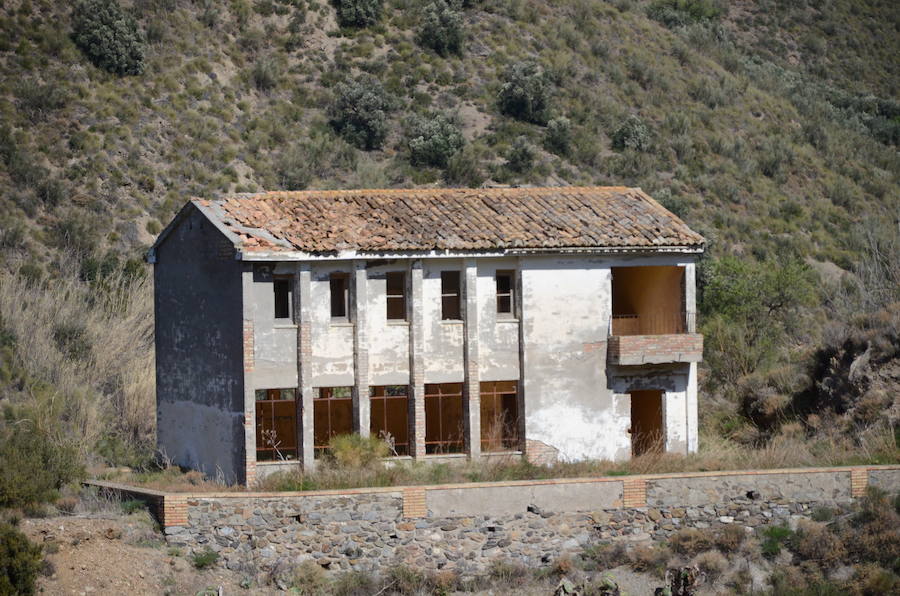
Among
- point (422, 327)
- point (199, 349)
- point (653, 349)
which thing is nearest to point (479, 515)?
point (422, 327)

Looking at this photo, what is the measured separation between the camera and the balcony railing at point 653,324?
114 ft

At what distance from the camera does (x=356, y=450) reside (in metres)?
31.2

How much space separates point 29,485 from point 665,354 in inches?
615

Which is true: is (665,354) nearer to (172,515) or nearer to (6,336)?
(172,515)

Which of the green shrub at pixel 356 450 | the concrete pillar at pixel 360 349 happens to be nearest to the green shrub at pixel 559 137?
the concrete pillar at pixel 360 349

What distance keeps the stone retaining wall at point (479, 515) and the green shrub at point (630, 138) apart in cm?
3477

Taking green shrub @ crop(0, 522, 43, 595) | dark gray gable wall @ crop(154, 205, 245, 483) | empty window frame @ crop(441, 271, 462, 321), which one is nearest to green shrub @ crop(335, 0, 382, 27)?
dark gray gable wall @ crop(154, 205, 245, 483)

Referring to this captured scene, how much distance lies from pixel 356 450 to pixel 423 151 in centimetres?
2958

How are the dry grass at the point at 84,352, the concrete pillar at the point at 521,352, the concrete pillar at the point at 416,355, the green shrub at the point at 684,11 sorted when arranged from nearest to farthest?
the concrete pillar at the point at 416,355 < the concrete pillar at the point at 521,352 < the dry grass at the point at 84,352 < the green shrub at the point at 684,11

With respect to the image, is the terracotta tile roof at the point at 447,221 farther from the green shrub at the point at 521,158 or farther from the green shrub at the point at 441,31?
the green shrub at the point at 441,31

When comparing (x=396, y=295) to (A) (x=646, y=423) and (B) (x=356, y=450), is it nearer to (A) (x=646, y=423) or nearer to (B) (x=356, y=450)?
(B) (x=356, y=450)

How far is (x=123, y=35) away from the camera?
2240 inches

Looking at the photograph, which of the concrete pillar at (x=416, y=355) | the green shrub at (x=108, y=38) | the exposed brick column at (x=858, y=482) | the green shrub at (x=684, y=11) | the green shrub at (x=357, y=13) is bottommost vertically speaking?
the exposed brick column at (x=858, y=482)

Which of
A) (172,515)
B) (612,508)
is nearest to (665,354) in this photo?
(612,508)
